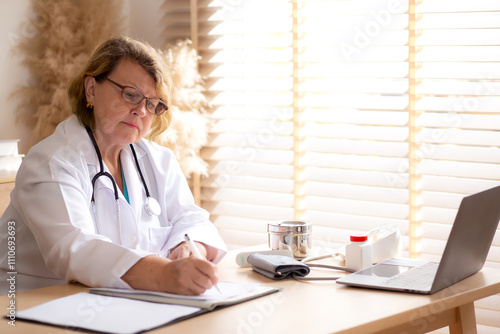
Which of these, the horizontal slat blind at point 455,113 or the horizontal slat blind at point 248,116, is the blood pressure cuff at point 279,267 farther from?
the horizontal slat blind at point 248,116

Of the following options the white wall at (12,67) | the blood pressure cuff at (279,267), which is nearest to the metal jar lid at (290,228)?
the blood pressure cuff at (279,267)

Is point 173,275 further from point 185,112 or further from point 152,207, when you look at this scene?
point 185,112

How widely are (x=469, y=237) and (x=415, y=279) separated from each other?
0.62 feet

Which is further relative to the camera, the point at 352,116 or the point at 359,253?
the point at 352,116

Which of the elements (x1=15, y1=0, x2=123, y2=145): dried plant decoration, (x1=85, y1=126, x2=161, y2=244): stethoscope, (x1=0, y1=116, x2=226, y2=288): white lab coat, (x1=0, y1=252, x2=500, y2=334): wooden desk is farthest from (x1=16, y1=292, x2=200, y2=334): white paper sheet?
(x1=15, y1=0, x2=123, y2=145): dried plant decoration

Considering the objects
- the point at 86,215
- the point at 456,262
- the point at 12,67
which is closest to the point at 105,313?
the point at 86,215

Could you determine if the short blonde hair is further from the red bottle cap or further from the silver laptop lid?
the silver laptop lid

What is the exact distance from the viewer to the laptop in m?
1.72

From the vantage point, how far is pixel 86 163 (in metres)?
2.17

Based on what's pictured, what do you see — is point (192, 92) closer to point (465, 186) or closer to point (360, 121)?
point (360, 121)

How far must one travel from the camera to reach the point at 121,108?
2.28 metres

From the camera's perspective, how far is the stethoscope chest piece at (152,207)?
2.31 meters

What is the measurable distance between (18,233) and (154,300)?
0.74 metres

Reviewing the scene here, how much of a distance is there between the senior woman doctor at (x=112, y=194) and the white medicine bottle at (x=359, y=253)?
0.43m
